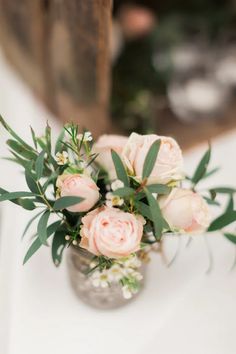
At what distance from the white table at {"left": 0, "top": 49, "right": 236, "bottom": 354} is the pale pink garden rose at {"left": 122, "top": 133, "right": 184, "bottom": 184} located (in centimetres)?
30

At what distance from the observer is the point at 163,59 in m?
1.42

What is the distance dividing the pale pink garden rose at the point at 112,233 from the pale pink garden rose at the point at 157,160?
61 mm

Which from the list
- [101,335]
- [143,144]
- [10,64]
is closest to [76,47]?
[10,64]

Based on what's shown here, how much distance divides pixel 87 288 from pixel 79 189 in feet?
0.84

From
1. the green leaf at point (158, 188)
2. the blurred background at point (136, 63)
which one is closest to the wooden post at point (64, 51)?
the blurred background at point (136, 63)

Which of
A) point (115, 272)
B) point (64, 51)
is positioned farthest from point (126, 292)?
point (64, 51)

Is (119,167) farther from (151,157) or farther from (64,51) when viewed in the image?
(64,51)

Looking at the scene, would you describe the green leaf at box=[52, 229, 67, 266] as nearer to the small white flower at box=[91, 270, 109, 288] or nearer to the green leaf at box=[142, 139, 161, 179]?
the small white flower at box=[91, 270, 109, 288]

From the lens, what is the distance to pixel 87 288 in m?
0.80

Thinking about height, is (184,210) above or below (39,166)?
below

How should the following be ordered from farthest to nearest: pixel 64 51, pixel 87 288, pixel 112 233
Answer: pixel 64 51 < pixel 87 288 < pixel 112 233

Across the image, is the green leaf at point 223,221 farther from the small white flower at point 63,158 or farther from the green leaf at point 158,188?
the small white flower at point 63,158

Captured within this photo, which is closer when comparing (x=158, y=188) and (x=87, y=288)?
(x=158, y=188)

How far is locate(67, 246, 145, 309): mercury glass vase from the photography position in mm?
768
